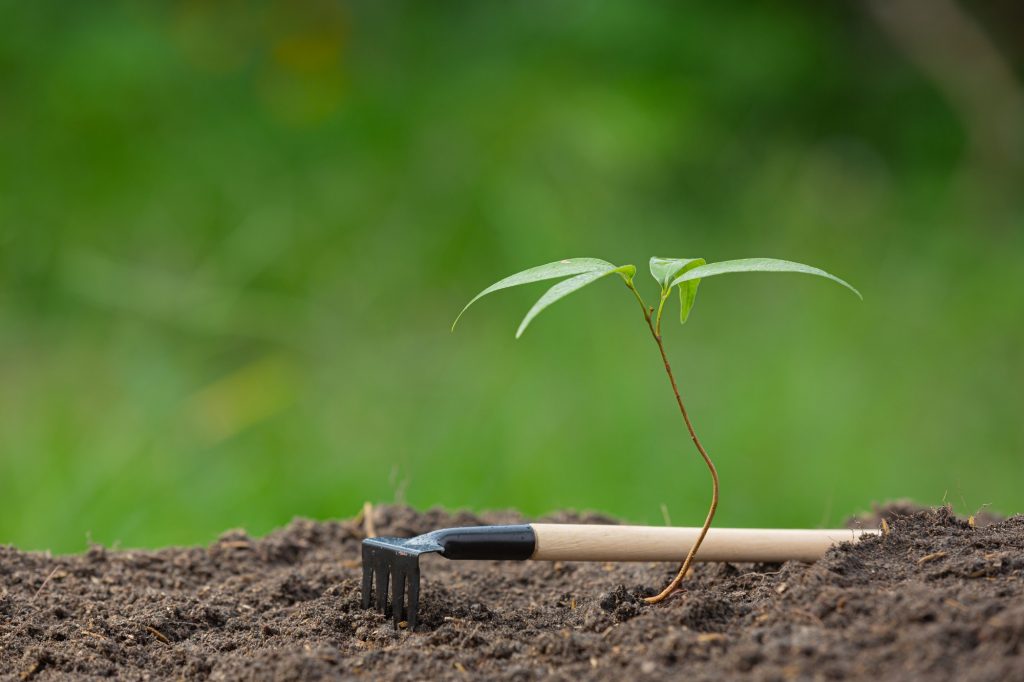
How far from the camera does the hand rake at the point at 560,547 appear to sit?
1.39 m

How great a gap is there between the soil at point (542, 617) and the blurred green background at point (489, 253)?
0.54 meters

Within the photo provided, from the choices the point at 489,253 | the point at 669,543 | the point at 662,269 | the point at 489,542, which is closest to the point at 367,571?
the point at 489,542

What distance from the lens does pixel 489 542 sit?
1.42 meters

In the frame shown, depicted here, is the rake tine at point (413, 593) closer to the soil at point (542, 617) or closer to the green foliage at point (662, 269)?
the soil at point (542, 617)

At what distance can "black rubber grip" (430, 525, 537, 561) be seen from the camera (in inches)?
55.8

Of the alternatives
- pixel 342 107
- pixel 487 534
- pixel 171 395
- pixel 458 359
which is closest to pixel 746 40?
pixel 342 107

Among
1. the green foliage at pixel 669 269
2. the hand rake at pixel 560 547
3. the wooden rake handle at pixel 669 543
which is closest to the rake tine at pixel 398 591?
the hand rake at pixel 560 547

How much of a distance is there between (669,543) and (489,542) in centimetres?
25

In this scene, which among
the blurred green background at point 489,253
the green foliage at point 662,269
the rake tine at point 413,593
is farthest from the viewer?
the blurred green background at point 489,253

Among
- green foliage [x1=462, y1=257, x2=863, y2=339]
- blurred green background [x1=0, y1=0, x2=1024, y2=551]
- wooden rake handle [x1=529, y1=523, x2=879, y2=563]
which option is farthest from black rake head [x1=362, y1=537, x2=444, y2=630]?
blurred green background [x1=0, y1=0, x2=1024, y2=551]

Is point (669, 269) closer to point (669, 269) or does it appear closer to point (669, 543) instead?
point (669, 269)

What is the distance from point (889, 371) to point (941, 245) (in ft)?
3.23

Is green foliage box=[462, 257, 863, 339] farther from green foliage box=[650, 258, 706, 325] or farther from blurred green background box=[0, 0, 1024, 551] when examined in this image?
blurred green background box=[0, 0, 1024, 551]

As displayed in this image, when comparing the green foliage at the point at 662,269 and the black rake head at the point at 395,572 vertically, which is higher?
the green foliage at the point at 662,269
